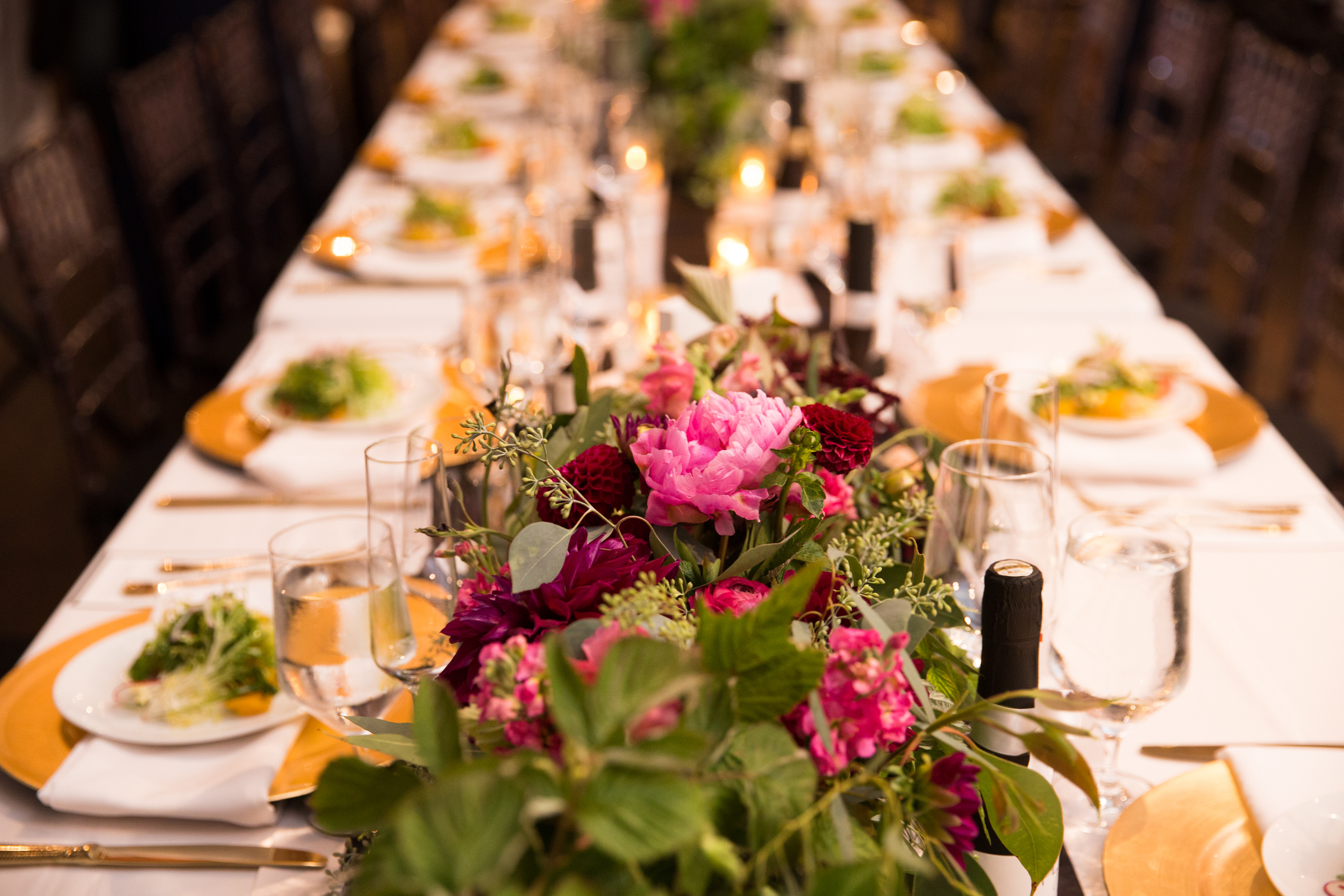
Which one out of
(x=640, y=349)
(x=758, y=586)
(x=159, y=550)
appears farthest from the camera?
(x=640, y=349)

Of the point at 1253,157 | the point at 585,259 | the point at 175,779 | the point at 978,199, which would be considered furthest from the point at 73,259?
the point at 1253,157

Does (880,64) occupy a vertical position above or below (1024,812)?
below

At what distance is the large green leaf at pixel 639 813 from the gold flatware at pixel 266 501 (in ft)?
3.54

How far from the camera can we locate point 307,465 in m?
1.56

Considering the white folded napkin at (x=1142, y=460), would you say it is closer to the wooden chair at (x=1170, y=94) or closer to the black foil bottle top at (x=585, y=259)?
the black foil bottle top at (x=585, y=259)

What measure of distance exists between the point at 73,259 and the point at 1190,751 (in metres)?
2.02

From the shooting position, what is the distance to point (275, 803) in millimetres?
1011

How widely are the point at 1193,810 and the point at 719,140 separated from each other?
6.61 ft

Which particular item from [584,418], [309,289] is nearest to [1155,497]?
[584,418]

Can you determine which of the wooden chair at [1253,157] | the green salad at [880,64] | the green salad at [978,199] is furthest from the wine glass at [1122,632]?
the green salad at [880,64]

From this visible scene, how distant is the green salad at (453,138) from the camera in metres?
2.98

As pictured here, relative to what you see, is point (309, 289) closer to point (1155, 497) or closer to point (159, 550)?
point (159, 550)

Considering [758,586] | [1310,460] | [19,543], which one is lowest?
[19,543]

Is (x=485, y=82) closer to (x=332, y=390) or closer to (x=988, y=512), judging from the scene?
(x=332, y=390)
